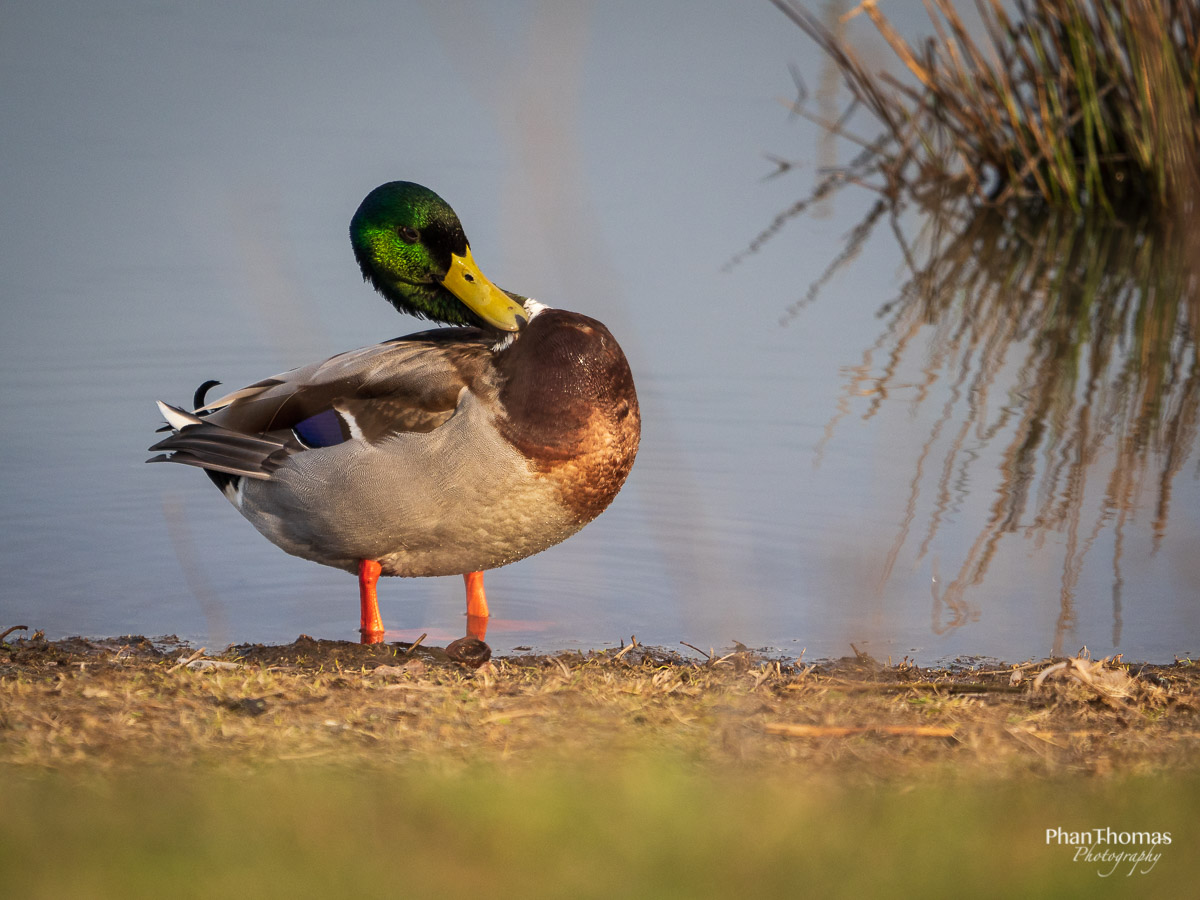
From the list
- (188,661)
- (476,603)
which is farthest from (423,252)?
(188,661)

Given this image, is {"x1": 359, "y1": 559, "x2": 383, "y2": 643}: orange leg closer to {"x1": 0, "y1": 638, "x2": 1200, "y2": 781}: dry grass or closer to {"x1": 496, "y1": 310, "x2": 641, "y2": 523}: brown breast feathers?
{"x1": 496, "y1": 310, "x2": 641, "y2": 523}: brown breast feathers

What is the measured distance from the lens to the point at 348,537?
189 inches

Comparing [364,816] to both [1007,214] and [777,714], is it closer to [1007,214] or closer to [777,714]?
[777,714]

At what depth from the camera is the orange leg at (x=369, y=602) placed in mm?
4941

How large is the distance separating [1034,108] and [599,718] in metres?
8.65

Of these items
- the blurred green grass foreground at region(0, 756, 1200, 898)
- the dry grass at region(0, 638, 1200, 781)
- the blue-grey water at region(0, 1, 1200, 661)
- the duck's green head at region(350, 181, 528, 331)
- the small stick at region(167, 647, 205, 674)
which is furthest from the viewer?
the duck's green head at region(350, 181, 528, 331)

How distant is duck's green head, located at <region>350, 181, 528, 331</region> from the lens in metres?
5.04

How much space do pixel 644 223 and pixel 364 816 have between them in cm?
831

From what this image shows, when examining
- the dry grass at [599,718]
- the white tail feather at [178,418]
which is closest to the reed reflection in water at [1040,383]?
the dry grass at [599,718]

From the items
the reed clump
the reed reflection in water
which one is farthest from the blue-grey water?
the reed clump

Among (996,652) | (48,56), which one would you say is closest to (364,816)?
(996,652)

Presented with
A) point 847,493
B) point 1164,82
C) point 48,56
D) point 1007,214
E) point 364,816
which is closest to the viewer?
point 364,816

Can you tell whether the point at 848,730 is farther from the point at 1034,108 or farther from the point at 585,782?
the point at 1034,108

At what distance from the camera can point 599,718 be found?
3230 millimetres
